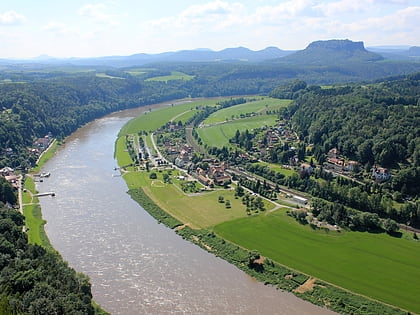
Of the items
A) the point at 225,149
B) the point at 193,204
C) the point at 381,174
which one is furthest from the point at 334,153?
the point at 193,204

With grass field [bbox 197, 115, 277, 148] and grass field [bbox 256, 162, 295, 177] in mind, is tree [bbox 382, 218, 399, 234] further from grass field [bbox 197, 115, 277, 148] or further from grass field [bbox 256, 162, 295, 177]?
grass field [bbox 197, 115, 277, 148]

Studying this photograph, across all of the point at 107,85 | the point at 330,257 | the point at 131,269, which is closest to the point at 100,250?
the point at 131,269

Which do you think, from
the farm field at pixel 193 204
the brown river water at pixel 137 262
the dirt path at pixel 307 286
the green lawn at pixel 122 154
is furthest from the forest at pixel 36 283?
the green lawn at pixel 122 154

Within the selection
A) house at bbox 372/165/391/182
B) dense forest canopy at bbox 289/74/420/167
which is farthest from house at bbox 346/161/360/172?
house at bbox 372/165/391/182

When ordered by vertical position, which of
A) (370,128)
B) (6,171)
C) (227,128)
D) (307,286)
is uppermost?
(370,128)

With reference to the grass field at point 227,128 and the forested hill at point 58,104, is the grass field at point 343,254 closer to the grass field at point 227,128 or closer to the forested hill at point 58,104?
the grass field at point 227,128

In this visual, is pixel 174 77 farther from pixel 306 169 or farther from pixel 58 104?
pixel 306 169
